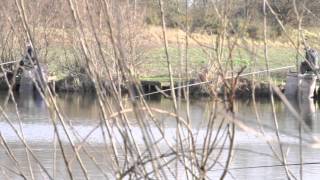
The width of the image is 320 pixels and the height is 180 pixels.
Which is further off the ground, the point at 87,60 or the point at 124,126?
the point at 87,60

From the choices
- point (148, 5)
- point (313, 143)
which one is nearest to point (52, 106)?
point (313, 143)

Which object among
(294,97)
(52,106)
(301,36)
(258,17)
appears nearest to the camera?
(52,106)

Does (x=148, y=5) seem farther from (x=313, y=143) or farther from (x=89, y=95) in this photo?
(x=89, y=95)

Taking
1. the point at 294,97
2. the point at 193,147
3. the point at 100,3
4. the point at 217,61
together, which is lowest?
the point at 294,97

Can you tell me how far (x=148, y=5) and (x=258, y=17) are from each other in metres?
1.04

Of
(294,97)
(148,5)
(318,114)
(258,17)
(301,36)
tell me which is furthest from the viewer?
(294,97)

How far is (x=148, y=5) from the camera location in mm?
4867

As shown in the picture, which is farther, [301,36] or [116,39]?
[301,36]

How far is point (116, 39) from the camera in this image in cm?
288

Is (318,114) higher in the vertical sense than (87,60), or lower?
lower

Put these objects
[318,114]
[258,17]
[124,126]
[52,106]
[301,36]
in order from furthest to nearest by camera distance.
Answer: [318,114]
[258,17]
[301,36]
[52,106]
[124,126]

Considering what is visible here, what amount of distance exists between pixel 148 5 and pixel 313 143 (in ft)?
9.77

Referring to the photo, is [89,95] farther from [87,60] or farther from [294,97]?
[87,60]

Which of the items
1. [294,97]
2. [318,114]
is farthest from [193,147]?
[294,97]
